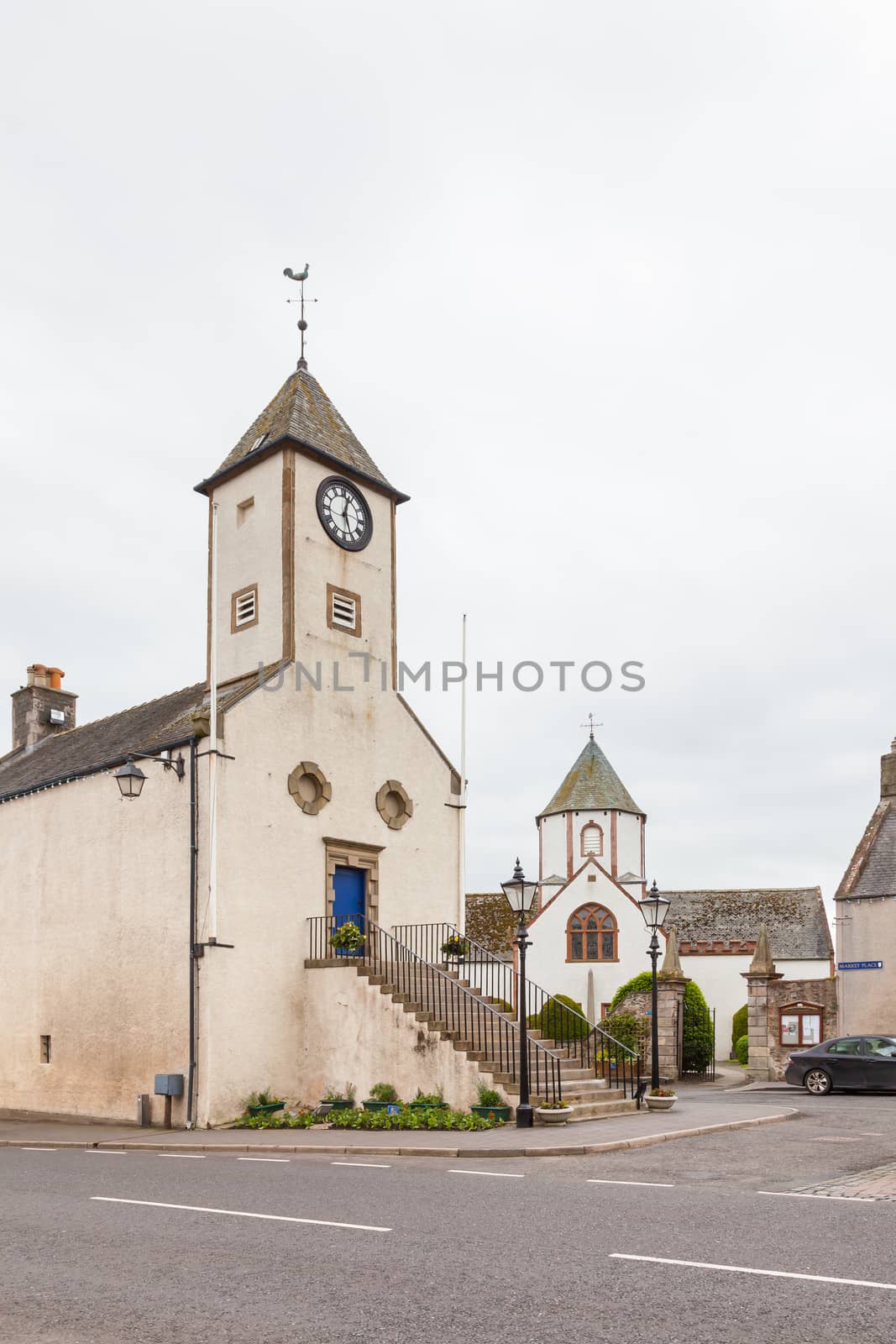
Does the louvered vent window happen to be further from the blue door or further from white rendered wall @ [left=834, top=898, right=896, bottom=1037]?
white rendered wall @ [left=834, top=898, right=896, bottom=1037]

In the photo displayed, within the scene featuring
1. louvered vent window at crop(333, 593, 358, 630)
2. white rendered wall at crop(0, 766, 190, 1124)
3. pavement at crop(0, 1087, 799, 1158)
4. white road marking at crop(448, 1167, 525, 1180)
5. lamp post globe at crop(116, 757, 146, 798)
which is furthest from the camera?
louvered vent window at crop(333, 593, 358, 630)

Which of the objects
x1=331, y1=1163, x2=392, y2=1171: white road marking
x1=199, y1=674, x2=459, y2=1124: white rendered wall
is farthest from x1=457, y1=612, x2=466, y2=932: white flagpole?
x1=331, y1=1163, x2=392, y2=1171: white road marking

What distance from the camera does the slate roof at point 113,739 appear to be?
21.5 metres

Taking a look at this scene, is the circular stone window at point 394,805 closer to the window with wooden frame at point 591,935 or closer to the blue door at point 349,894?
the blue door at point 349,894

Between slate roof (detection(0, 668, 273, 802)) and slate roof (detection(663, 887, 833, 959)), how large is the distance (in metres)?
34.7

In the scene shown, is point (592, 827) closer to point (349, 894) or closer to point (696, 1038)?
point (696, 1038)

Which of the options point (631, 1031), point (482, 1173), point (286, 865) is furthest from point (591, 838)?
point (482, 1173)

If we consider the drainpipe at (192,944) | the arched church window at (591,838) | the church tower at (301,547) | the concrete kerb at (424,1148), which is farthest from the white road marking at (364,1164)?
the arched church window at (591,838)

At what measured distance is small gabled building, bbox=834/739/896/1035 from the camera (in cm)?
3128

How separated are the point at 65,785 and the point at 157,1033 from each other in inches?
221

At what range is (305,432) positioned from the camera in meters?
23.3

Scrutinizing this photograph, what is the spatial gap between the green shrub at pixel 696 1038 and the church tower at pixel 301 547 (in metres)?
19.2

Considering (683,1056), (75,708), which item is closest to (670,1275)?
(75,708)

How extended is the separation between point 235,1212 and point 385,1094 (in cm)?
922
